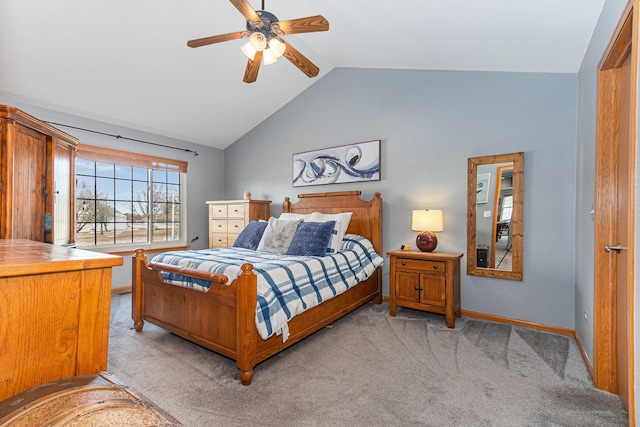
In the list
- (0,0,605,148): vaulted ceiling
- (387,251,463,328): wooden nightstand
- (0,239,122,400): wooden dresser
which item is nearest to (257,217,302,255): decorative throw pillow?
(387,251,463,328): wooden nightstand

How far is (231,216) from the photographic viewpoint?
471cm

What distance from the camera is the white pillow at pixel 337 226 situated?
3.36 meters

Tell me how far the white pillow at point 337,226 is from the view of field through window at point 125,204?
8.66ft

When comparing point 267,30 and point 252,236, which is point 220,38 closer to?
point 267,30

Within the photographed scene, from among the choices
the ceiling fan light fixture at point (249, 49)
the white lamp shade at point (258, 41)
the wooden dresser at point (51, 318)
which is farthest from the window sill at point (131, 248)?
the wooden dresser at point (51, 318)

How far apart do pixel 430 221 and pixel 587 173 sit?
132 cm

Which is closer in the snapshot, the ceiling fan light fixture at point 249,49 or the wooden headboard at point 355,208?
the ceiling fan light fixture at point 249,49

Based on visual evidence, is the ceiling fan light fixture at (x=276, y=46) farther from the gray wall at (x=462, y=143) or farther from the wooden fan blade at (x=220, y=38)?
the gray wall at (x=462, y=143)

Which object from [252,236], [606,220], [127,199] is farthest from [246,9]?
[127,199]

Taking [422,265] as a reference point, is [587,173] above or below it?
above

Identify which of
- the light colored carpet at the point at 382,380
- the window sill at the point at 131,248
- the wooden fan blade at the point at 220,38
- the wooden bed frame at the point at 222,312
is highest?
the wooden fan blade at the point at 220,38

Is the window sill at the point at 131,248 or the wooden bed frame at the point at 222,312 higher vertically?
the window sill at the point at 131,248

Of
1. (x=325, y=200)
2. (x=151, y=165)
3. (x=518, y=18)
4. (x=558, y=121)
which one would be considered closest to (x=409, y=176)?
(x=325, y=200)

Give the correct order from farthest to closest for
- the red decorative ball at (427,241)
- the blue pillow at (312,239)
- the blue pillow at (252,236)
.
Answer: the blue pillow at (252,236) → the red decorative ball at (427,241) → the blue pillow at (312,239)
